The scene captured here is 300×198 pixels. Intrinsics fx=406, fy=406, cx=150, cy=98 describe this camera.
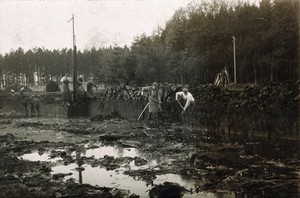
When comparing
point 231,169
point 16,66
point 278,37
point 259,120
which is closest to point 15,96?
point 278,37

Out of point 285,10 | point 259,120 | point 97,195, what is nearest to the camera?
point 97,195

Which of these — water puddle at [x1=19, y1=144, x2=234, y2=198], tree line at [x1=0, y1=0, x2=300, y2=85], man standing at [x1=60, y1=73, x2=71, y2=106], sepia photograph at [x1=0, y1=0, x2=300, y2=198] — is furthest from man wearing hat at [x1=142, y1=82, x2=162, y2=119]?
man standing at [x1=60, y1=73, x2=71, y2=106]

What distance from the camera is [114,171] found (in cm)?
918

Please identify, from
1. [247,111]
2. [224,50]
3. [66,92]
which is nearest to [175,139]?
[247,111]

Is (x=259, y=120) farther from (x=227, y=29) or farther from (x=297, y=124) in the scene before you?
(x=227, y=29)

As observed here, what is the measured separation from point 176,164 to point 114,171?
59.9 inches

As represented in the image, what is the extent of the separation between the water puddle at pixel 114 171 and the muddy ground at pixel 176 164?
0.18 meters

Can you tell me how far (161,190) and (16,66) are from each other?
252 feet

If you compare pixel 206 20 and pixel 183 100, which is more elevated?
pixel 206 20

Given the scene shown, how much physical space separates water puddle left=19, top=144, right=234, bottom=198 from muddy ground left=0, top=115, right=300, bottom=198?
0.58 ft

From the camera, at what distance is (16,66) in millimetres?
78812

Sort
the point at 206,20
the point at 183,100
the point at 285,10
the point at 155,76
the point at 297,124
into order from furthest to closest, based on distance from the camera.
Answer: the point at 155,76 < the point at 206,20 < the point at 285,10 < the point at 183,100 < the point at 297,124

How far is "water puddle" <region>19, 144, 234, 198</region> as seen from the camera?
7.71m

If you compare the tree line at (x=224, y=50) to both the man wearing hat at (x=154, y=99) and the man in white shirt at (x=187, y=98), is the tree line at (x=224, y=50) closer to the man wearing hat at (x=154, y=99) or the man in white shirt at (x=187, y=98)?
the man wearing hat at (x=154, y=99)
